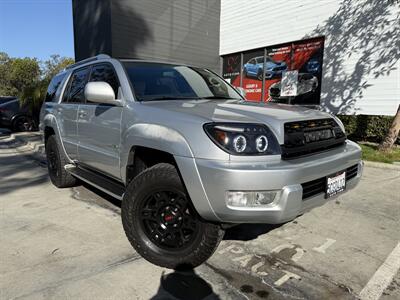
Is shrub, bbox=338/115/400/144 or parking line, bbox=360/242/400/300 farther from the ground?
shrub, bbox=338/115/400/144

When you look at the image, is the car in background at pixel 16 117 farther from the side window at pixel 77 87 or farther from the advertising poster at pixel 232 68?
the side window at pixel 77 87

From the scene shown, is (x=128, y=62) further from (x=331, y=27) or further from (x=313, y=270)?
(x=331, y=27)

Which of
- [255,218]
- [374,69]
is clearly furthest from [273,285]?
[374,69]

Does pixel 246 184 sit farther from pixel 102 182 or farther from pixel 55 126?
pixel 55 126

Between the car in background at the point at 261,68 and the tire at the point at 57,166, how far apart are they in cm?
931

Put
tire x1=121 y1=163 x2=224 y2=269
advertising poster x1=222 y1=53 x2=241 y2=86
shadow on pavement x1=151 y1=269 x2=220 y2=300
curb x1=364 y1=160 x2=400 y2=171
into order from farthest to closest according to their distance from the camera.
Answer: advertising poster x1=222 y1=53 x2=241 y2=86, curb x1=364 y1=160 x2=400 y2=171, tire x1=121 y1=163 x2=224 y2=269, shadow on pavement x1=151 y1=269 x2=220 y2=300

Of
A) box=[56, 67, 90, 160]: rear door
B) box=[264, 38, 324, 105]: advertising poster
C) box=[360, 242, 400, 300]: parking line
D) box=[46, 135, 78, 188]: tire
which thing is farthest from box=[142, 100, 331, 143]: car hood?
box=[264, 38, 324, 105]: advertising poster

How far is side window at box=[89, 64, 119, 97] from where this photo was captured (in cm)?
372

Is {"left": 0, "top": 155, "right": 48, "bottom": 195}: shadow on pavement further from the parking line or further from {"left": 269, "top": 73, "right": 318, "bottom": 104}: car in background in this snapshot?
{"left": 269, "top": 73, "right": 318, "bottom": 104}: car in background

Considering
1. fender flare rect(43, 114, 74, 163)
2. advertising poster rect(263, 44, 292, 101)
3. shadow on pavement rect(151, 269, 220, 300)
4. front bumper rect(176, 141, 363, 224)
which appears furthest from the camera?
advertising poster rect(263, 44, 292, 101)

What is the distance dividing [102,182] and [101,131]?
1.85ft

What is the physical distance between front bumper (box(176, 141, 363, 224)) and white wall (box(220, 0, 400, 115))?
8.62m

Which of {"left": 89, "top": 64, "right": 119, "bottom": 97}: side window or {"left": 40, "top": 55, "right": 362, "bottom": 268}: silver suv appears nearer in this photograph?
{"left": 40, "top": 55, "right": 362, "bottom": 268}: silver suv

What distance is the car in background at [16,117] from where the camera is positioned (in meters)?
14.0
